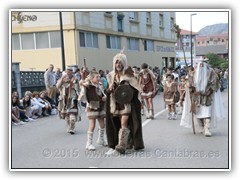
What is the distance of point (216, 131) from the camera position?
9906mm

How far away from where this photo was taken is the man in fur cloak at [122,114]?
7496 millimetres

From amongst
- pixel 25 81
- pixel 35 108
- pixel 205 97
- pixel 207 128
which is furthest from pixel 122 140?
pixel 25 81

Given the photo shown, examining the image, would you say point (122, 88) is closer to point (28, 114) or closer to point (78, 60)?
point (28, 114)

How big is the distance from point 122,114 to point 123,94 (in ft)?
1.29

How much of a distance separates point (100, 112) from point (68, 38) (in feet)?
54.3

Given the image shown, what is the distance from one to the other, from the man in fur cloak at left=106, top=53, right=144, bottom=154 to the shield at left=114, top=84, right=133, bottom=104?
105 mm

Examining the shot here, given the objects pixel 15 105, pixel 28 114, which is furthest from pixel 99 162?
pixel 28 114

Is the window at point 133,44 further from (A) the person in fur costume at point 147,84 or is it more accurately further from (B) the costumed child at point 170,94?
(A) the person in fur costume at point 147,84

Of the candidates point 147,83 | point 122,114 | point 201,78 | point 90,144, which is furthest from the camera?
point 147,83

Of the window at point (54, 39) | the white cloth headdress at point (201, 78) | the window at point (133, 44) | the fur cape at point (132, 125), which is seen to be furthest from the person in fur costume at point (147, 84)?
the window at point (54, 39)

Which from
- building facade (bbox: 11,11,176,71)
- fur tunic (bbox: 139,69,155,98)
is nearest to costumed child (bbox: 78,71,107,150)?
fur tunic (bbox: 139,69,155,98)

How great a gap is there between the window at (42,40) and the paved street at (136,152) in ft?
46.1

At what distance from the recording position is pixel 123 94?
7.43 metres

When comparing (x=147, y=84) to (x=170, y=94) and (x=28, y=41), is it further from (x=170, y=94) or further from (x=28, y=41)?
(x=28, y=41)
